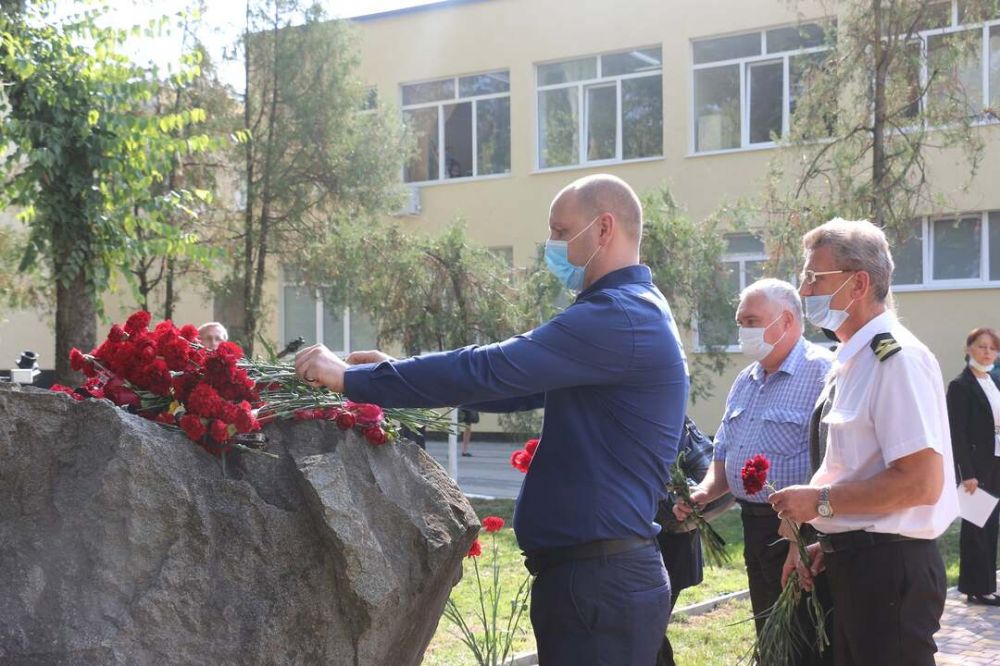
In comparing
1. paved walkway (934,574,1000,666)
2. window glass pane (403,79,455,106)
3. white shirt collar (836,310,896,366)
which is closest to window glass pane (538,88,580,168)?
window glass pane (403,79,455,106)

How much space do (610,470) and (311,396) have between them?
1.06 meters

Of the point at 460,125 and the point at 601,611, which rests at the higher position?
the point at 460,125

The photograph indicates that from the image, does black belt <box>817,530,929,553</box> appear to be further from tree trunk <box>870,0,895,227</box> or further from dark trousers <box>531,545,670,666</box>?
tree trunk <box>870,0,895,227</box>

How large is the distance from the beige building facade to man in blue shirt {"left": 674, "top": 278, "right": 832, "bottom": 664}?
12066 mm

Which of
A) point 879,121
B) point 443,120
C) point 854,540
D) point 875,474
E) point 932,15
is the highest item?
point 443,120

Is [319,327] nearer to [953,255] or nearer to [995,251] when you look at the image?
[953,255]

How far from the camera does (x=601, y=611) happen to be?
3117mm

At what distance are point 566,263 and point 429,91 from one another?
20542 millimetres

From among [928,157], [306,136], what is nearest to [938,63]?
[928,157]

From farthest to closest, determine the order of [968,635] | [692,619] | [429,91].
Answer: [429,91], [692,619], [968,635]

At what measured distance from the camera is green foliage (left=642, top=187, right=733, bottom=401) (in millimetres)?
12852

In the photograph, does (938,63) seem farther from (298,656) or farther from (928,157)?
(298,656)

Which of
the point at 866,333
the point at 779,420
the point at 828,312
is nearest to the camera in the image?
the point at 866,333

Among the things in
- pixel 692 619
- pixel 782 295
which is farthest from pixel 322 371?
pixel 692 619
